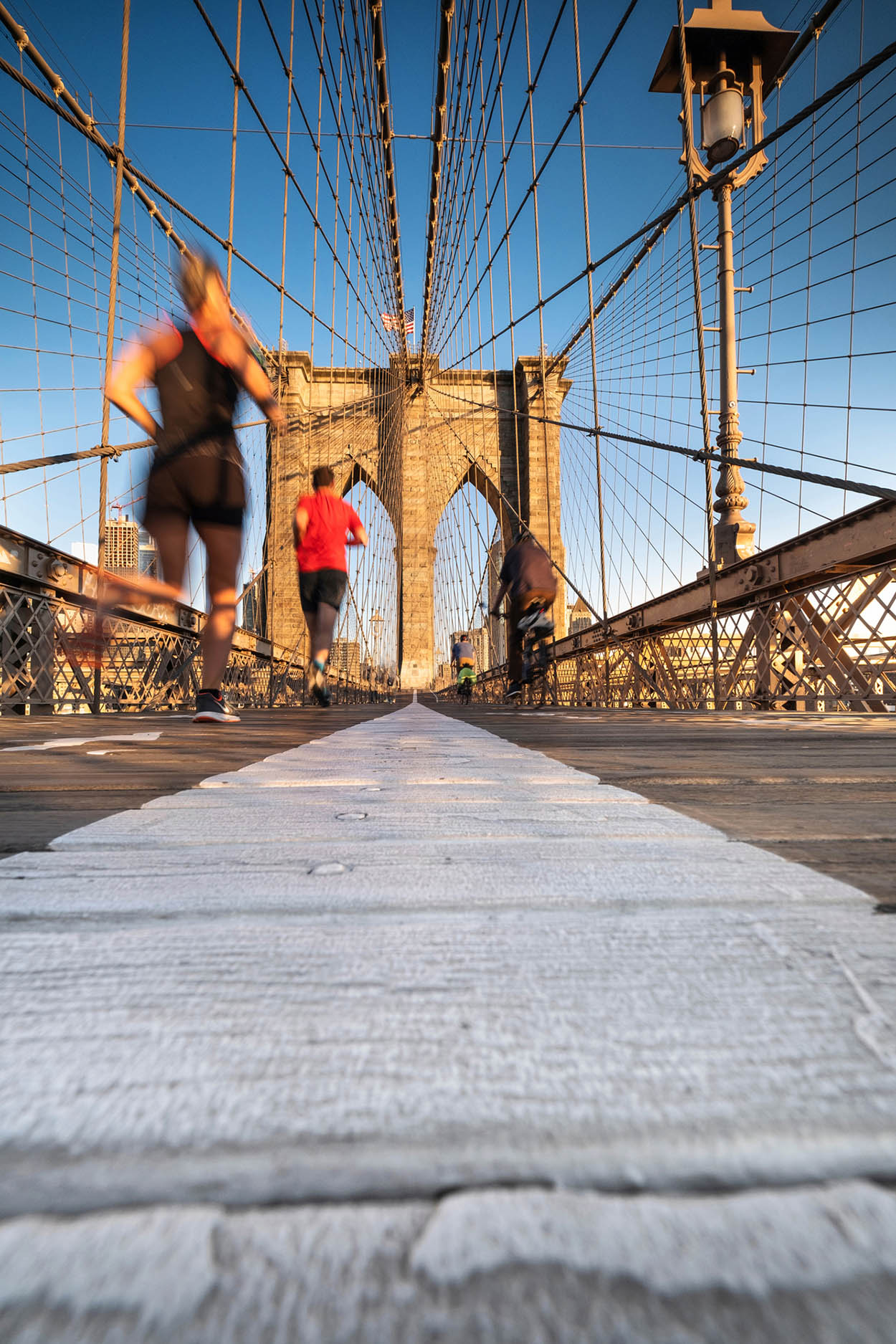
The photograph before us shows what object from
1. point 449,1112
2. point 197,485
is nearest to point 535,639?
point 197,485

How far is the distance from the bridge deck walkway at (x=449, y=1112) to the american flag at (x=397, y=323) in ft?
44.1

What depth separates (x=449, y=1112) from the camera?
0.11 m

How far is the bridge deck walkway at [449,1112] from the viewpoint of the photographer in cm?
Answer: 8

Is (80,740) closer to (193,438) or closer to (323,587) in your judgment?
(193,438)

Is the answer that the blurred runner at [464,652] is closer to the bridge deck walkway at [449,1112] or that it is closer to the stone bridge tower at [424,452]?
the stone bridge tower at [424,452]

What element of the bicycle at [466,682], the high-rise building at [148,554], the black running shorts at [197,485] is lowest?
the bicycle at [466,682]

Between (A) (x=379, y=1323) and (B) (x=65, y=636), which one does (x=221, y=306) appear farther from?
(A) (x=379, y=1323)

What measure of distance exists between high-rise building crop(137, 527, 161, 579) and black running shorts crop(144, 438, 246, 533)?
0.05m

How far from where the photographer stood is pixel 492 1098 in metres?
0.12

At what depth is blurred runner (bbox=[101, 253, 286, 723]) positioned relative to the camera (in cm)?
164

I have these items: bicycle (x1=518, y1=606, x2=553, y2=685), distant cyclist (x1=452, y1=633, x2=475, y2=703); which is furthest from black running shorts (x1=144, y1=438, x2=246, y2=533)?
distant cyclist (x1=452, y1=633, x2=475, y2=703)

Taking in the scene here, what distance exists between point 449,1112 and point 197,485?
5.83ft

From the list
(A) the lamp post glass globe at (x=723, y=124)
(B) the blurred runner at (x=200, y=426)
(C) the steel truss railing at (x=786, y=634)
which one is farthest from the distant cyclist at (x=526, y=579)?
(A) the lamp post glass globe at (x=723, y=124)

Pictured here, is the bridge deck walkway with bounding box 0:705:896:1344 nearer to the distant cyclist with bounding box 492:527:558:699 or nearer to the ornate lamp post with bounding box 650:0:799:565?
the distant cyclist with bounding box 492:527:558:699
